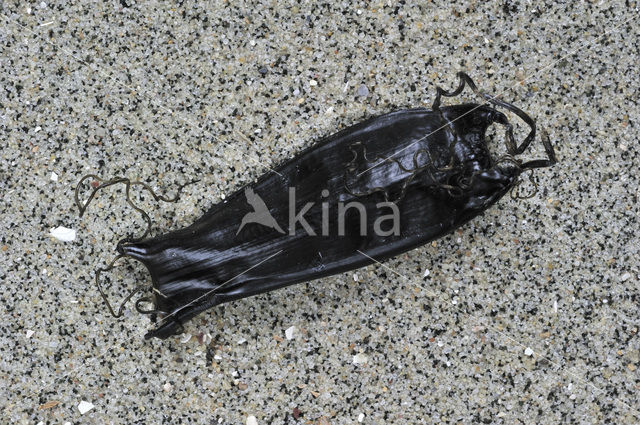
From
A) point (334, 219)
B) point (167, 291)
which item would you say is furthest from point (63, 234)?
point (334, 219)

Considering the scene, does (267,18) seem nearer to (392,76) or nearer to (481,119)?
(392,76)

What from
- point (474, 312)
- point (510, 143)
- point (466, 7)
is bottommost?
point (474, 312)

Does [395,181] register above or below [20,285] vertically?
above

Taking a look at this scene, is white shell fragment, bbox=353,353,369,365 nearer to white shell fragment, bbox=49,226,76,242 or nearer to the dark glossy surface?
the dark glossy surface

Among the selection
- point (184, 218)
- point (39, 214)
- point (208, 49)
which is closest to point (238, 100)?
point (208, 49)

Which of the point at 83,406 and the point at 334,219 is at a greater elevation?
the point at 334,219

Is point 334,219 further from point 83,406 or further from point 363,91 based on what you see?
point 83,406

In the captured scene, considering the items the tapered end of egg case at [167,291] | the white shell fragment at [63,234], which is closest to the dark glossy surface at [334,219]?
the tapered end of egg case at [167,291]
